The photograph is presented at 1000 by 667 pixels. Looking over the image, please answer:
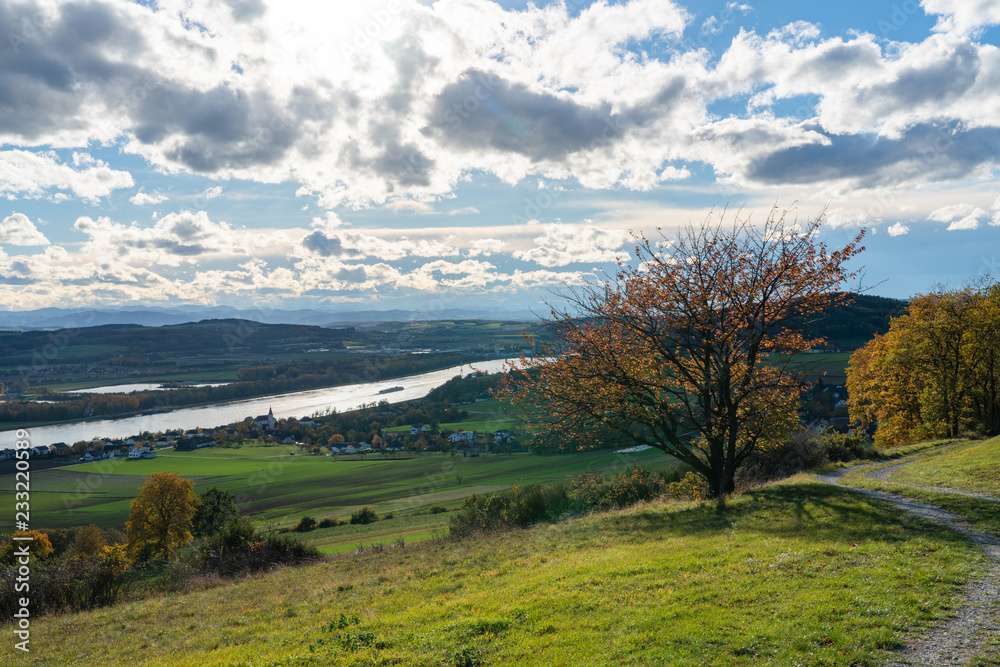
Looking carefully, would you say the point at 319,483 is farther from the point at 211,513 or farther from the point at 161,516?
the point at 161,516

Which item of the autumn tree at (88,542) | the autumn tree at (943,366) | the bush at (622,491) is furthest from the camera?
the autumn tree at (88,542)

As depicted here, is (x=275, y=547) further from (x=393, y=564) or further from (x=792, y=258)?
(x=792, y=258)

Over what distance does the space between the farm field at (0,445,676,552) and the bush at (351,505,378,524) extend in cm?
248

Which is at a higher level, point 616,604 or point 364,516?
point 616,604

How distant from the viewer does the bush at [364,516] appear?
2094 inches

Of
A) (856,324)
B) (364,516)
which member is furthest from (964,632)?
(856,324)

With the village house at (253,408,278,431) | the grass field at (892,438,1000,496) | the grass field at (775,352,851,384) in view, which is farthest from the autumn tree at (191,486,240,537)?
the grass field at (775,352,851,384)

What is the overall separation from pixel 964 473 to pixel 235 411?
6434 inches

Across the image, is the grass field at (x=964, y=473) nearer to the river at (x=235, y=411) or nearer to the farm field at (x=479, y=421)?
the farm field at (x=479, y=421)

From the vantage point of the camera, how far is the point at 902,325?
1556 inches

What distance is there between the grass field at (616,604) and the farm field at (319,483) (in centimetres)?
2750

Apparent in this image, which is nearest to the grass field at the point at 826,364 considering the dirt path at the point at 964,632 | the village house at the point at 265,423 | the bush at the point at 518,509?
the bush at the point at 518,509

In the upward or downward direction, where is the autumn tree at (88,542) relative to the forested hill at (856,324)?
downward

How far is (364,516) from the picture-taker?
53.8m
